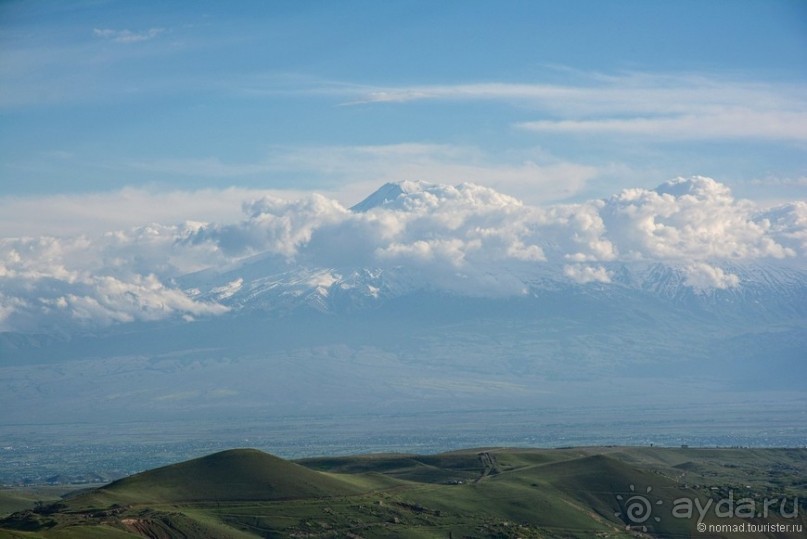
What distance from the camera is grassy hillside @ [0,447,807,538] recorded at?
96.9m

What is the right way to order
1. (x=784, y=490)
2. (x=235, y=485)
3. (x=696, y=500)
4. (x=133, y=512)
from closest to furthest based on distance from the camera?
(x=133, y=512)
(x=235, y=485)
(x=696, y=500)
(x=784, y=490)

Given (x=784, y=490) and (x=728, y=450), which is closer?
(x=784, y=490)

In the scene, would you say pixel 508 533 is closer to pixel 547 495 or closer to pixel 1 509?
pixel 547 495

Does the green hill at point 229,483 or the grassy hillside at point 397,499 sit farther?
the green hill at point 229,483

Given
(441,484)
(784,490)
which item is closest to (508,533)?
(441,484)

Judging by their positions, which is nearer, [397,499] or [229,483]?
[229,483]

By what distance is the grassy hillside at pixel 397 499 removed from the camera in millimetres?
96938

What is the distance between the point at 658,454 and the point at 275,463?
6299 cm

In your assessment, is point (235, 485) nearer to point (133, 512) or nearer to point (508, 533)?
point (133, 512)

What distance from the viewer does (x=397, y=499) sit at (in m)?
111

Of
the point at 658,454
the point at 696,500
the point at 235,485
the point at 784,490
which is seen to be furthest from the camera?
the point at 658,454

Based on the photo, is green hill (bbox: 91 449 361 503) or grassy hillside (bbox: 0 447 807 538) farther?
green hill (bbox: 91 449 361 503)

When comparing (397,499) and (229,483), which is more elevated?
(229,483)

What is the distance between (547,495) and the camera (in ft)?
379
